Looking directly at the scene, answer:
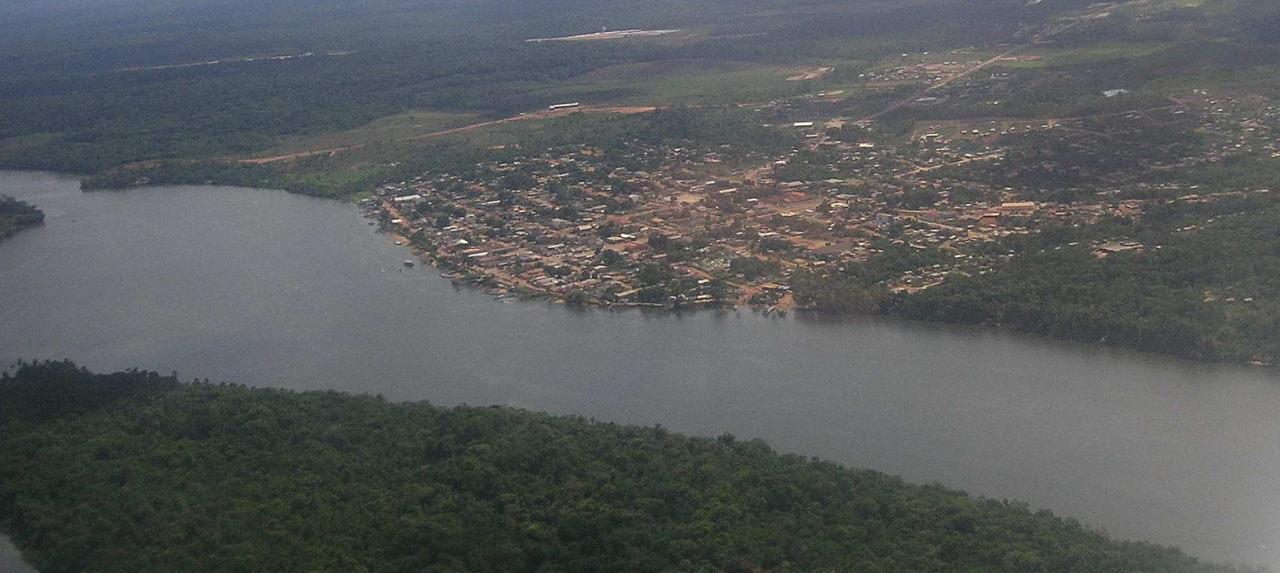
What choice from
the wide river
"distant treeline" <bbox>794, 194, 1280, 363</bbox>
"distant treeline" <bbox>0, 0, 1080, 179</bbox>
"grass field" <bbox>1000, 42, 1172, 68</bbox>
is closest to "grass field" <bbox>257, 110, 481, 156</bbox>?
"distant treeline" <bbox>0, 0, 1080, 179</bbox>

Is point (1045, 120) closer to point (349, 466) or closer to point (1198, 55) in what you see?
point (1198, 55)

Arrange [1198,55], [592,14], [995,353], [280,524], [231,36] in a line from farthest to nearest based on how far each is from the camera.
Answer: [231,36]
[592,14]
[1198,55]
[995,353]
[280,524]

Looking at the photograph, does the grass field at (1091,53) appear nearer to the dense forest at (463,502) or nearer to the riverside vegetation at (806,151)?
the riverside vegetation at (806,151)

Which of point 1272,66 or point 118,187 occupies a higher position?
point 1272,66

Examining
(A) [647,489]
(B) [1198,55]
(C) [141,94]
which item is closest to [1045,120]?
(B) [1198,55]

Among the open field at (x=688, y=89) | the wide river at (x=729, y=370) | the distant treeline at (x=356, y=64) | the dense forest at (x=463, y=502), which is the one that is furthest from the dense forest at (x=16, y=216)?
the open field at (x=688, y=89)

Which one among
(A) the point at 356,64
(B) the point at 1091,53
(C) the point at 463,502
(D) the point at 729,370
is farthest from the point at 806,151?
(A) the point at 356,64

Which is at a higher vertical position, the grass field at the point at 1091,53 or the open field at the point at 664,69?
the grass field at the point at 1091,53
